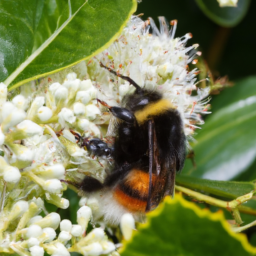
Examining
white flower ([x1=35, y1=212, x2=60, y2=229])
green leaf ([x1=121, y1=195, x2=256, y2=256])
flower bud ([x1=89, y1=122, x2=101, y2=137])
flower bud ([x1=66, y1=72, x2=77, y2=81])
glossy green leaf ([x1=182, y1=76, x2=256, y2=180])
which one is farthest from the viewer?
glossy green leaf ([x1=182, y1=76, x2=256, y2=180])

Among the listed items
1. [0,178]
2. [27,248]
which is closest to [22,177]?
[0,178]

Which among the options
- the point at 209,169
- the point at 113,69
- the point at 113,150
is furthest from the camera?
the point at 209,169

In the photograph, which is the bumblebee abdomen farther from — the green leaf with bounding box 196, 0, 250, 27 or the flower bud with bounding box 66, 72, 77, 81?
the green leaf with bounding box 196, 0, 250, 27

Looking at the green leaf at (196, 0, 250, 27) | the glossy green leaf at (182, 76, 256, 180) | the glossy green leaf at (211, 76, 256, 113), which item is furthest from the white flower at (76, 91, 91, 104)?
the glossy green leaf at (211, 76, 256, 113)

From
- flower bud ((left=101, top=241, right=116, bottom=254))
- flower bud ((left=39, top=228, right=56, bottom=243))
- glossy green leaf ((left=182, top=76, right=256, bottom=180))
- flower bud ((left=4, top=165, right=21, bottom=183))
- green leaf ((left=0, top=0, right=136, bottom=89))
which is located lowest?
glossy green leaf ((left=182, top=76, right=256, bottom=180))

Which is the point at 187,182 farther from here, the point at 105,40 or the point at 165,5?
the point at 165,5

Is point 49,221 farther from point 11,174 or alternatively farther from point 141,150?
point 141,150
